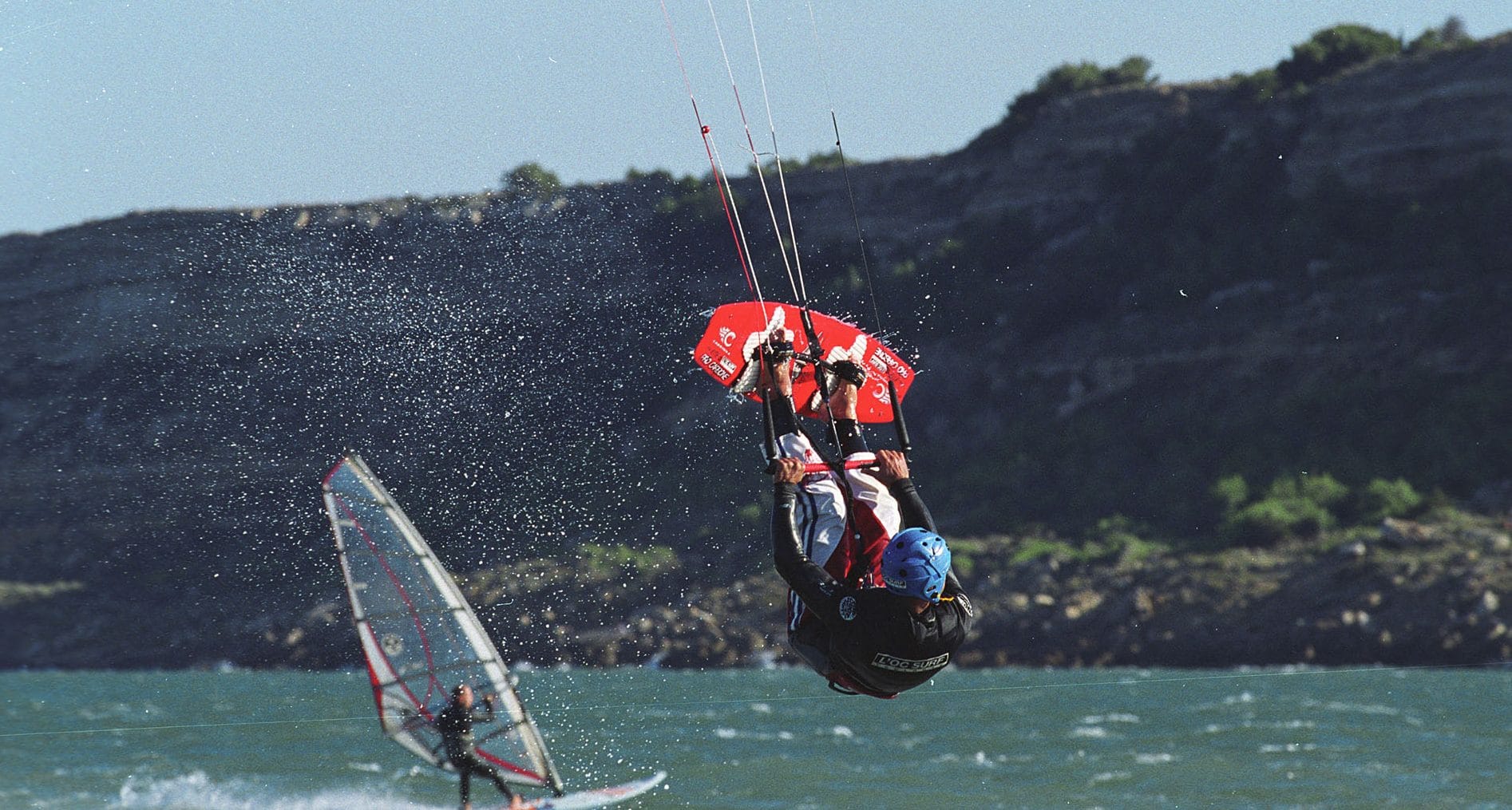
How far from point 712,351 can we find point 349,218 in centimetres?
3562

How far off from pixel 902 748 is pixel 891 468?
16.3m

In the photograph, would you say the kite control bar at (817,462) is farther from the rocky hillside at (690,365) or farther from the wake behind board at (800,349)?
the rocky hillside at (690,365)

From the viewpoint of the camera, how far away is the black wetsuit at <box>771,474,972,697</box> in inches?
304

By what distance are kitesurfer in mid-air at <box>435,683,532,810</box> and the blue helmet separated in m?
8.41

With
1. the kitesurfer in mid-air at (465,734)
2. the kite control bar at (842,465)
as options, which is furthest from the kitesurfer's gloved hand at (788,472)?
the kitesurfer in mid-air at (465,734)

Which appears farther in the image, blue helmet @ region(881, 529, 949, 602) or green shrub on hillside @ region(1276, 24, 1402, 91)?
green shrub on hillside @ region(1276, 24, 1402, 91)

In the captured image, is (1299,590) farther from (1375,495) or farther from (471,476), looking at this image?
(471,476)

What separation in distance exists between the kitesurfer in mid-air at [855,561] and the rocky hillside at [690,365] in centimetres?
3058

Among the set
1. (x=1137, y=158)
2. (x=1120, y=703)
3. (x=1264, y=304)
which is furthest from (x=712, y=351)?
(x=1137, y=158)

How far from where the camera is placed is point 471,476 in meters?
41.8

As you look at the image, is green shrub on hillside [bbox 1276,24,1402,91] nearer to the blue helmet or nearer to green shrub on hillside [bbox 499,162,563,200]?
green shrub on hillside [bbox 499,162,563,200]

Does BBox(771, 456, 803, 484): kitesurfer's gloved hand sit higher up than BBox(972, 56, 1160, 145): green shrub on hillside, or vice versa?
BBox(972, 56, 1160, 145): green shrub on hillside

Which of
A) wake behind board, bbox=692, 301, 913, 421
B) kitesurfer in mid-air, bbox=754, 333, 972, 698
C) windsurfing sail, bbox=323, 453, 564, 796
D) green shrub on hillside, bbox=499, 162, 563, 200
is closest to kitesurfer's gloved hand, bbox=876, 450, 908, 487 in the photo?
kitesurfer in mid-air, bbox=754, 333, 972, 698

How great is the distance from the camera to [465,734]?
15703 mm
